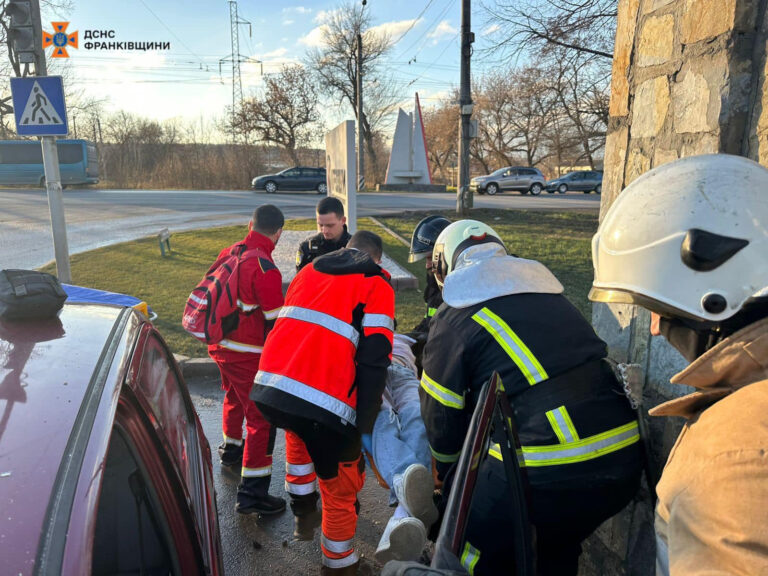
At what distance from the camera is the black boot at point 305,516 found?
9.39 feet

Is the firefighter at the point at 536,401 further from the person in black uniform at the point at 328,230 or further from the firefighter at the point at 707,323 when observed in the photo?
the person in black uniform at the point at 328,230

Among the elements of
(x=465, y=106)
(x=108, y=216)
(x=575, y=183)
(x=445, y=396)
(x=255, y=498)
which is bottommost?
(x=255, y=498)

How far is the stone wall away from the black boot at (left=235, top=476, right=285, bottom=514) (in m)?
1.81

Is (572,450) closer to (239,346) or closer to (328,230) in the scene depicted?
(239,346)

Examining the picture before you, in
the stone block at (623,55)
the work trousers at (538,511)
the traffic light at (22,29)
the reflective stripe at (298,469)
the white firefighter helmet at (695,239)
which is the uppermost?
the traffic light at (22,29)

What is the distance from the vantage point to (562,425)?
178 centimetres

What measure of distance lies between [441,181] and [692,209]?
46568mm

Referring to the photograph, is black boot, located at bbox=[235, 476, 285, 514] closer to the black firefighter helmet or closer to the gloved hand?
the gloved hand

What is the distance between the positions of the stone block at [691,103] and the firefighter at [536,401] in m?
0.89

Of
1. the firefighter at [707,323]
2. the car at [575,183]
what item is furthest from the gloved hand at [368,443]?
the car at [575,183]

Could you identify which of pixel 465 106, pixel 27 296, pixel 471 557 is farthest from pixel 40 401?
pixel 465 106

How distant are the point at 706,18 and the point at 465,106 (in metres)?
13.9

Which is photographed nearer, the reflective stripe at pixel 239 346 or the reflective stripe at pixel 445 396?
the reflective stripe at pixel 445 396

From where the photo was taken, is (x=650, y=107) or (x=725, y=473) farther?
(x=650, y=107)
